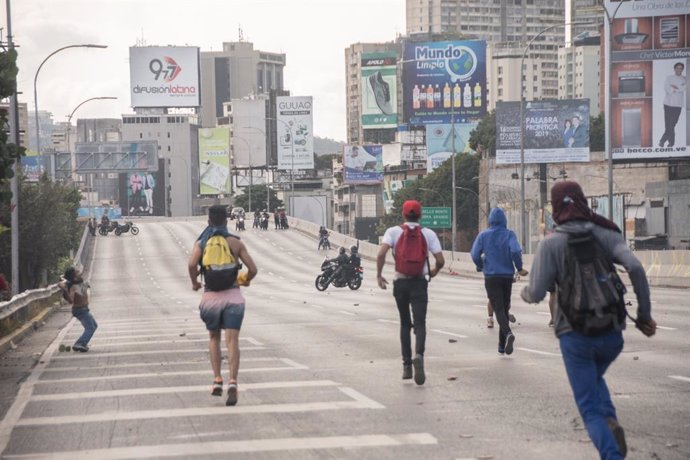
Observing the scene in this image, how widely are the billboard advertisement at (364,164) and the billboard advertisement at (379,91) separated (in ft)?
80.1

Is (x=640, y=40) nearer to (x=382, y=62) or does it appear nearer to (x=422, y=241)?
(x=422, y=241)

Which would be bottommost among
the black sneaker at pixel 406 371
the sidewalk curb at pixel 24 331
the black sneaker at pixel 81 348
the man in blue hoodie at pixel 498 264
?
the sidewalk curb at pixel 24 331

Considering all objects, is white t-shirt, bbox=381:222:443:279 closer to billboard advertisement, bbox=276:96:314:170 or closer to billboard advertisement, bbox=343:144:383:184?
billboard advertisement, bbox=343:144:383:184

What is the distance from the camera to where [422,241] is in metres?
12.3

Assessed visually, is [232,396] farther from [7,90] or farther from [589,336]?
[7,90]

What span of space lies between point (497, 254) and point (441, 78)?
141 metres

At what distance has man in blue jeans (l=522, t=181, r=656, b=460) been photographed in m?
7.06

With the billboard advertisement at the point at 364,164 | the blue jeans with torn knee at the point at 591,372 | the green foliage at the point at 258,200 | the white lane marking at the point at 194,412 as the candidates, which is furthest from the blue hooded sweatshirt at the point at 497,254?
the green foliage at the point at 258,200

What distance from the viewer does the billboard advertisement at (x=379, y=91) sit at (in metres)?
184

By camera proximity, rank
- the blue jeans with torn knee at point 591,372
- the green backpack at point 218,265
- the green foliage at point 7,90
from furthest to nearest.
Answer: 1. the green foliage at point 7,90
2. the green backpack at point 218,265
3. the blue jeans with torn knee at point 591,372

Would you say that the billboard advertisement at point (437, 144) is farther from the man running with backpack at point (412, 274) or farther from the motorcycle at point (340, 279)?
the man running with backpack at point (412, 274)

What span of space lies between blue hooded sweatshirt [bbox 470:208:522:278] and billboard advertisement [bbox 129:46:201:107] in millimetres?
141740

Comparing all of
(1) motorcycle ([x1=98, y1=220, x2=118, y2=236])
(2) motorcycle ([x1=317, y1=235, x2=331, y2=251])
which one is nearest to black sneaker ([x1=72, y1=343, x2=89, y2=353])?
(2) motorcycle ([x1=317, y1=235, x2=331, y2=251])

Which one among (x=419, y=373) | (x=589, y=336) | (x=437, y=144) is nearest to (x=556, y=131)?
(x=437, y=144)
